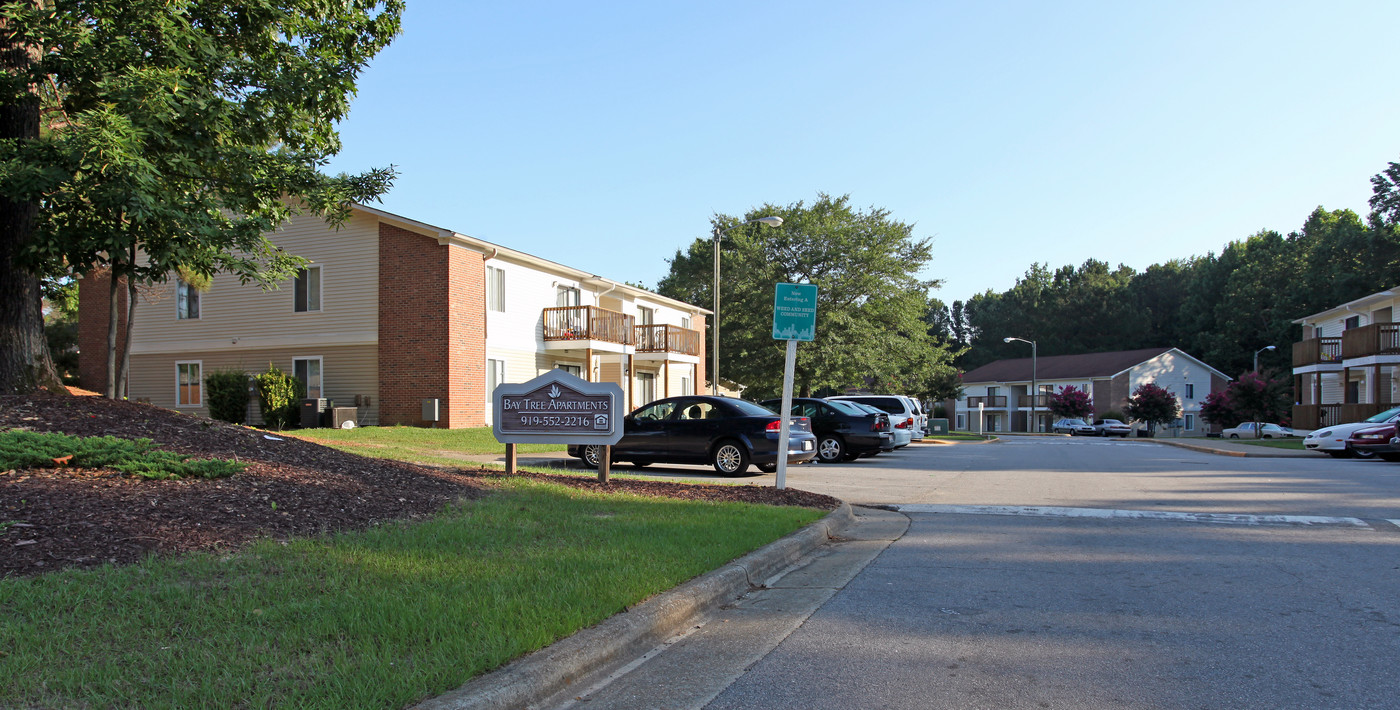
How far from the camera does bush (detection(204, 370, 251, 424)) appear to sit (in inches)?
1019

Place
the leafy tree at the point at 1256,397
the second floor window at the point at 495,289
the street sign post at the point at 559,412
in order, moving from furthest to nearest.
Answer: the leafy tree at the point at 1256,397, the second floor window at the point at 495,289, the street sign post at the point at 559,412

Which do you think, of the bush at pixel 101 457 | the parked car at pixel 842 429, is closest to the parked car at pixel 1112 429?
the parked car at pixel 842 429

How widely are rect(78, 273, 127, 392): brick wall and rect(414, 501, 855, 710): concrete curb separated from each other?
98.1 feet

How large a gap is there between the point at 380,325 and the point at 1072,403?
5572 centimetres

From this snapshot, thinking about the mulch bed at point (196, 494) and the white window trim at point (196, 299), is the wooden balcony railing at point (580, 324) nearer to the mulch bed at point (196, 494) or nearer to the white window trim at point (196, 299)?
the white window trim at point (196, 299)

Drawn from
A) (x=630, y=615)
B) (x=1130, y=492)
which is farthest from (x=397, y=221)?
(x=630, y=615)

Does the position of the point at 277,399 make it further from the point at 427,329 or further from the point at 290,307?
the point at 427,329

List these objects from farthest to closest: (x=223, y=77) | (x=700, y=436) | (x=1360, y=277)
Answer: (x=1360, y=277) < (x=700, y=436) < (x=223, y=77)

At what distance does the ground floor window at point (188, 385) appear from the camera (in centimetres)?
2855

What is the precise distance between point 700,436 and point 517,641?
10729mm

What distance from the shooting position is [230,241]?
35.6 feet

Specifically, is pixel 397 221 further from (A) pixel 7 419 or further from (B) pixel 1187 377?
(B) pixel 1187 377

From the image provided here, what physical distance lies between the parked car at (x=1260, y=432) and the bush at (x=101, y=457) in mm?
46212

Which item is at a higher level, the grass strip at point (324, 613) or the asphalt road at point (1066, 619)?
the grass strip at point (324, 613)
